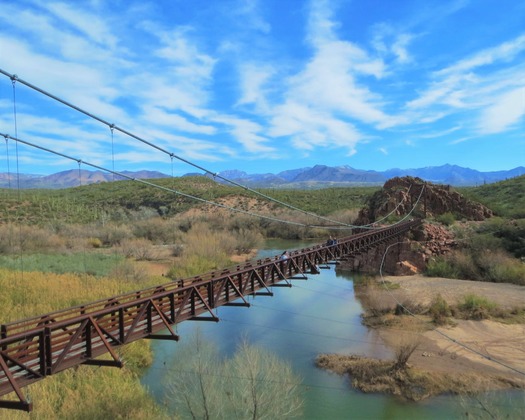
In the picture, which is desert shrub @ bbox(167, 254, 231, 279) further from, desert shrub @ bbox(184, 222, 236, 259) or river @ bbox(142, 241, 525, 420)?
river @ bbox(142, 241, 525, 420)

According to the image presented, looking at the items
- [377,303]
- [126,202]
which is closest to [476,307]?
[377,303]

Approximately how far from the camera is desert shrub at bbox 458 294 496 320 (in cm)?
2133

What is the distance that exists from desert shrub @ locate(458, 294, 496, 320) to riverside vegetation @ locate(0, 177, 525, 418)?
7.27 metres

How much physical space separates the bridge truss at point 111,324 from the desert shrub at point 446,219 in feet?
82.2

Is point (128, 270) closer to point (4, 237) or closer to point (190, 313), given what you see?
point (4, 237)

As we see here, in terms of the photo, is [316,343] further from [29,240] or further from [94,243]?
[94,243]

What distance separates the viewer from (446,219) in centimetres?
3900

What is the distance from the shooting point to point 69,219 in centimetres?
4978

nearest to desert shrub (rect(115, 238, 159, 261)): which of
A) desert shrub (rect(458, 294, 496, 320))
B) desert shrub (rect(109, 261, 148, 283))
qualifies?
desert shrub (rect(109, 261, 148, 283))

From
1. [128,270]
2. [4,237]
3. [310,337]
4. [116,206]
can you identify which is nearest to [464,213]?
[310,337]

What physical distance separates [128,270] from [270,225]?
1289 inches

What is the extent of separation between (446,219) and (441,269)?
9260mm

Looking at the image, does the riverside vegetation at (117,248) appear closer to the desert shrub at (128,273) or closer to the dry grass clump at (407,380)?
the desert shrub at (128,273)

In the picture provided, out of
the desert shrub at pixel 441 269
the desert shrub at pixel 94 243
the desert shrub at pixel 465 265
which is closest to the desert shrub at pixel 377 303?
the desert shrub at pixel 441 269
